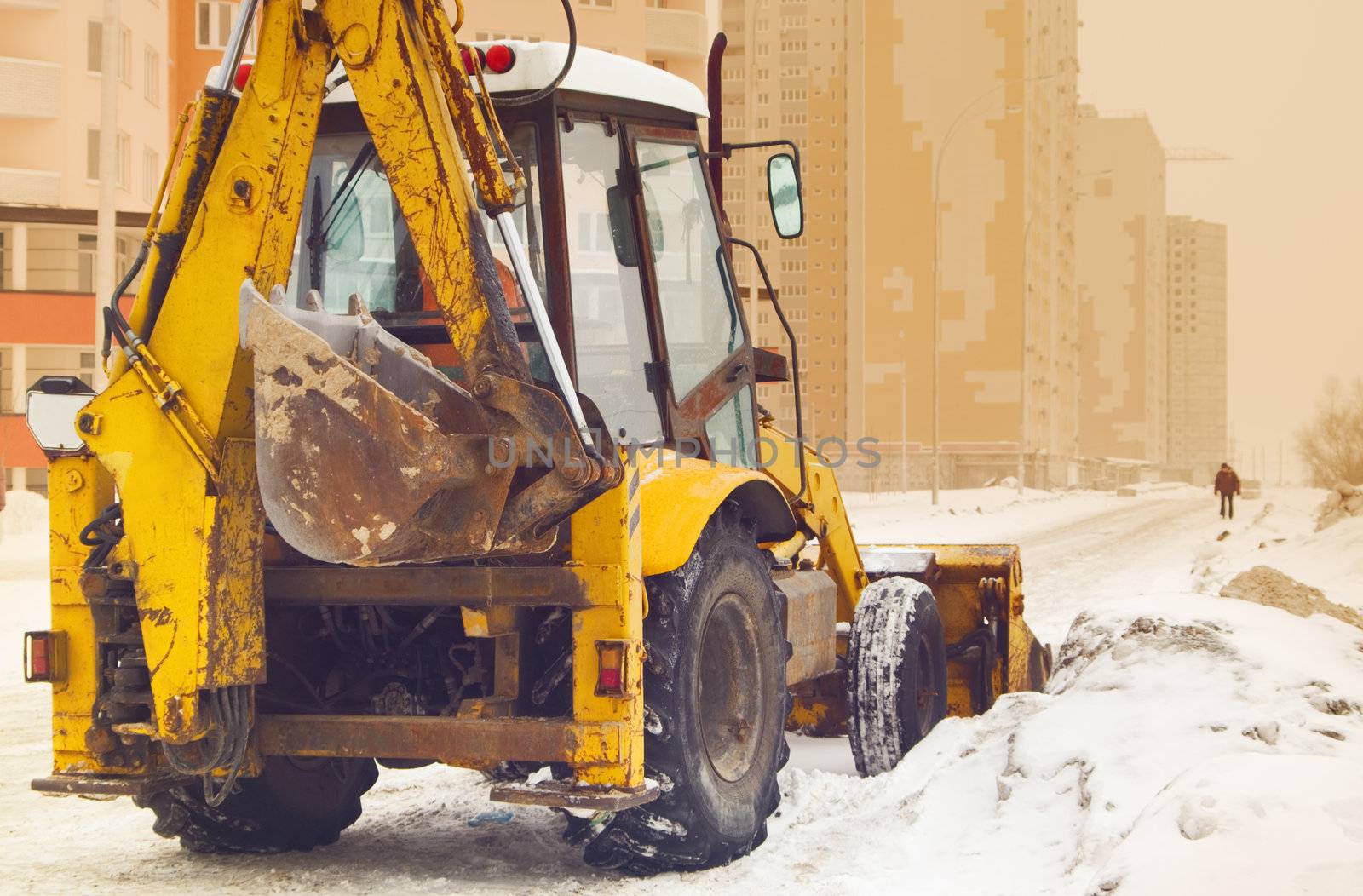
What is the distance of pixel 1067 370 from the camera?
115438mm

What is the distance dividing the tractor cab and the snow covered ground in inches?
65.4

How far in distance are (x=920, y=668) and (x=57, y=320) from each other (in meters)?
35.1

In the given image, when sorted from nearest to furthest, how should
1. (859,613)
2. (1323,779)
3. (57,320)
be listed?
(1323,779)
(859,613)
(57,320)

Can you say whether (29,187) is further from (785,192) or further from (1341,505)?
(785,192)

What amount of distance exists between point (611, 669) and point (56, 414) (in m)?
1.97

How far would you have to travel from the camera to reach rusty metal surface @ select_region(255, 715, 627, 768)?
17.1ft

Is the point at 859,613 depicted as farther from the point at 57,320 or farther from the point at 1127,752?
the point at 57,320

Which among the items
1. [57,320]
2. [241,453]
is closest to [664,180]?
[241,453]

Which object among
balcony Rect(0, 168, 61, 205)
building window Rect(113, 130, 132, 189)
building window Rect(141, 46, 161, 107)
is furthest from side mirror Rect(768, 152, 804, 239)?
building window Rect(141, 46, 161, 107)

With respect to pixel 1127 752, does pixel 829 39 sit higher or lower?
higher

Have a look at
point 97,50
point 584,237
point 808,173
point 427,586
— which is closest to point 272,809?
point 427,586

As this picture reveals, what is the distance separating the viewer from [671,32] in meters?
47.0

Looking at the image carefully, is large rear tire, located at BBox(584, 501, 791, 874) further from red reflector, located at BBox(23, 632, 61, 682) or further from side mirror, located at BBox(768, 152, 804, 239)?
red reflector, located at BBox(23, 632, 61, 682)

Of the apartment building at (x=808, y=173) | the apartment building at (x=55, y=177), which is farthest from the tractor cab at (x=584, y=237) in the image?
the apartment building at (x=808, y=173)
